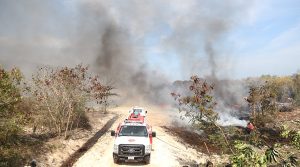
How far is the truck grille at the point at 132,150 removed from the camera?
21.0 metres

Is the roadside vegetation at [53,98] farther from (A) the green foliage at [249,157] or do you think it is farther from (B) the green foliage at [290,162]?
(B) the green foliage at [290,162]

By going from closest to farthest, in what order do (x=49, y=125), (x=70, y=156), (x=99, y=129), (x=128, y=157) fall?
1. (x=128, y=157)
2. (x=70, y=156)
3. (x=49, y=125)
4. (x=99, y=129)

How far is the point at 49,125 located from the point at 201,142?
12894 mm

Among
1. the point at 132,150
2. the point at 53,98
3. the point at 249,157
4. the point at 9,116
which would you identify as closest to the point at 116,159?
the point at 132,150

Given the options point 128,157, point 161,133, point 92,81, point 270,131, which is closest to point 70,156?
point 128,157

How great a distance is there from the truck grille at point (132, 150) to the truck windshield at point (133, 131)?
105 cm

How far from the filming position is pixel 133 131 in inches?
874

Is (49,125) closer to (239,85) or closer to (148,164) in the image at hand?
(148,164)

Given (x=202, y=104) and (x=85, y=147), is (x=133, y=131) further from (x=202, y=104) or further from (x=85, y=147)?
(x=85, y=147)

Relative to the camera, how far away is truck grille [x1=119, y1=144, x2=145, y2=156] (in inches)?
827

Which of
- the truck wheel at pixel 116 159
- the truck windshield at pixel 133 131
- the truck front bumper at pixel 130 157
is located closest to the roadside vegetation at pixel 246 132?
the truck windshield at pixel 133 131

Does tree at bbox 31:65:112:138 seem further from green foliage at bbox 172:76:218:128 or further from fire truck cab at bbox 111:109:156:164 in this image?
green foliage at bbox 172:76:218:128

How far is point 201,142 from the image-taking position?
33062mm

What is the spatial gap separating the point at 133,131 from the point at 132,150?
4.81ft
